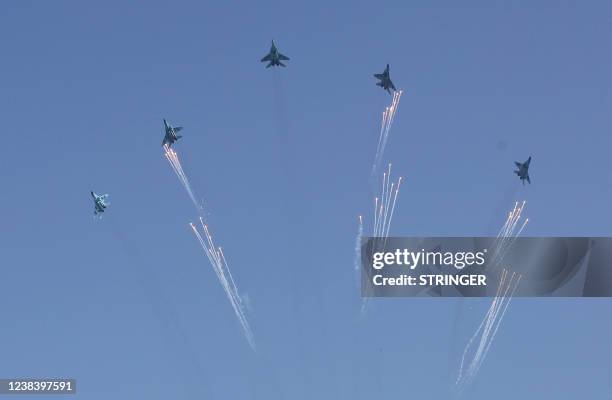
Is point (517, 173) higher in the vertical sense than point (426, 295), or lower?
higher

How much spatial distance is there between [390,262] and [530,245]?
20571mm

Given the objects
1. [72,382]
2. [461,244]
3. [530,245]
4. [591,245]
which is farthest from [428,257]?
[72,382]

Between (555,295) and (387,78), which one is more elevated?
(387,78)

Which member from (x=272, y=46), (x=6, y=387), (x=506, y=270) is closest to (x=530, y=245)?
(x=506, y=270)

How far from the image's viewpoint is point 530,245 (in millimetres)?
132875

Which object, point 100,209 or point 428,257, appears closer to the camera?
point 428,257

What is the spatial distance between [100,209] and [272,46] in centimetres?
3780

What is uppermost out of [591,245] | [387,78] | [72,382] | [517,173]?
[387,78]

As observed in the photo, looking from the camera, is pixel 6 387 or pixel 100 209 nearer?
pixel 6 387

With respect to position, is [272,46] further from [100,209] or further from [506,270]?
[506,270]

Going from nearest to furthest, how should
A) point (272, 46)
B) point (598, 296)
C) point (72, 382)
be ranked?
point (72, 382)
point (598, 296)
point (272, 46)

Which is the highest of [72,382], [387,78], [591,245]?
[387,78]

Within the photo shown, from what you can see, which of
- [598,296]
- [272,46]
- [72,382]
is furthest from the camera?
[272,46]

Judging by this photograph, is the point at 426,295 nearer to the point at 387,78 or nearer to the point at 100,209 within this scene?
the point at 387,78
